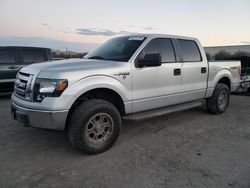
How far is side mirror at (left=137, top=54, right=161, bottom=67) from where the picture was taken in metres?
4.65

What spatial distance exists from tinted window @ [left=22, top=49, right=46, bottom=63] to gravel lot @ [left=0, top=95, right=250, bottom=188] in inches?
170

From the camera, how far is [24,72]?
4.39 meters

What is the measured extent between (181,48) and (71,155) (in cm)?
323

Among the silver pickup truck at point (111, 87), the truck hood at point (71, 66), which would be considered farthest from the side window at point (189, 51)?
the truck hood at point (71, 66)

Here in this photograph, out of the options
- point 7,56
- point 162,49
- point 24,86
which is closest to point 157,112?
point 162,49

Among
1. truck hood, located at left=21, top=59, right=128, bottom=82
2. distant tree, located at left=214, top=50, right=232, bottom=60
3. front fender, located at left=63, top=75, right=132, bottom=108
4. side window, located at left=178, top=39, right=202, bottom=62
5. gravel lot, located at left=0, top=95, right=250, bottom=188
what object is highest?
side window, located at left=178, top=39, right=202, bottom=62

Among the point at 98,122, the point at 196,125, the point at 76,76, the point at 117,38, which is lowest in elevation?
the point at 196,125

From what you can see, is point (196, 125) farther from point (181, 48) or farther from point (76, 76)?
point (76, 76)

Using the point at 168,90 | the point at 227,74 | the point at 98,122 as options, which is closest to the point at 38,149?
the point at 98,122

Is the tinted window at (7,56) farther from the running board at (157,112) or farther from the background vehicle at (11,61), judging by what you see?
the running board at (157,112)

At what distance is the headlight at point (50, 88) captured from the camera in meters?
3.81

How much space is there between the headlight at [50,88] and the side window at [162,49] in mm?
1742

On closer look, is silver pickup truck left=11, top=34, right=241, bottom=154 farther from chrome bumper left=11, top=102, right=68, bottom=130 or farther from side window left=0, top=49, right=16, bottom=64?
side window left=0, top=49, right=16, bottom=64

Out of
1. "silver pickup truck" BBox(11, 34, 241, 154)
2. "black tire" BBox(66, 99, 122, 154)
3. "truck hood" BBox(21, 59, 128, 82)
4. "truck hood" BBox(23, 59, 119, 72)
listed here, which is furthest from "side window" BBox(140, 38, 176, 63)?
"black tire" BBox(66, 99, 122, 154)
